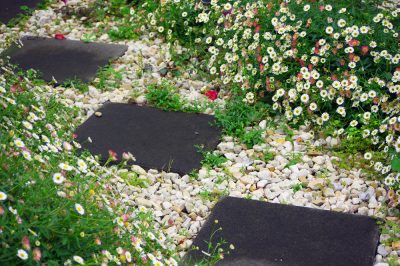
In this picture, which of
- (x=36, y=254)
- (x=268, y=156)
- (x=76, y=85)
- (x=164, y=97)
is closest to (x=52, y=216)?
(x=36, y=254)

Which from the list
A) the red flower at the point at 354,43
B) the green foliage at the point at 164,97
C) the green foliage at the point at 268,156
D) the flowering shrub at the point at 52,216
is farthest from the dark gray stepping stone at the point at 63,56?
the flowering shrub at the point at 52,216

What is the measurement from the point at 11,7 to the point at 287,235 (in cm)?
433

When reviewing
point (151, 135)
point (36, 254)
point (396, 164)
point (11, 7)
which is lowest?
point (11, 7)

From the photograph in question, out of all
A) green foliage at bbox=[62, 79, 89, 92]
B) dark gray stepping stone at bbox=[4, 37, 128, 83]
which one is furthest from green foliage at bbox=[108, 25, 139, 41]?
green foliage at bbox=[62, 79, 89, 92]

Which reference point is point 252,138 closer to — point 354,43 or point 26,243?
point 354,43

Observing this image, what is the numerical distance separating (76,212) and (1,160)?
0.32 meters

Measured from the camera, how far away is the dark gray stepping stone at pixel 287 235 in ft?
9.04

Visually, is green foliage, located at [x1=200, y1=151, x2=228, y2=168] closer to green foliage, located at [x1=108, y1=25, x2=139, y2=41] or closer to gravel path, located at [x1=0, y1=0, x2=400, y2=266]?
gravel path, located at [x1=0, y1=0, x2=400, y2=266]

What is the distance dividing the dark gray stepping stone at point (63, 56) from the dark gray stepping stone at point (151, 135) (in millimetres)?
626

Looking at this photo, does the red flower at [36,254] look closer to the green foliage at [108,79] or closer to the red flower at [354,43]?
the red flower at [354,43]

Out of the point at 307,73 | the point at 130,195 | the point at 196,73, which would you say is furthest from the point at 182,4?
the point at 130,195

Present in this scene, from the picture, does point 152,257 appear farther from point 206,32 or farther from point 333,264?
point 206,32

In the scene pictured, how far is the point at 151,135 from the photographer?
153 inches

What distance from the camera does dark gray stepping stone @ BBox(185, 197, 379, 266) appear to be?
276 centimetres
